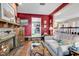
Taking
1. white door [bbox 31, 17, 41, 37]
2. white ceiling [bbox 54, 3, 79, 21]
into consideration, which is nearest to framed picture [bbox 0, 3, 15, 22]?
white door [bbox 31, 17, 41, 37]

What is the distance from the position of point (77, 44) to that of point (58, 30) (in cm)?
58

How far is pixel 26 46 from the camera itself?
2.53 m

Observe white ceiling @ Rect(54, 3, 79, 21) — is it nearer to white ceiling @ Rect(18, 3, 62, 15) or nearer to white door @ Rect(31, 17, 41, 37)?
white ceiling @ Rect(18, 3, 62, 15)

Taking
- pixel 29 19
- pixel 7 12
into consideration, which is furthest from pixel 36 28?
pixel 7 12

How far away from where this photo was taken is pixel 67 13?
7.88ft

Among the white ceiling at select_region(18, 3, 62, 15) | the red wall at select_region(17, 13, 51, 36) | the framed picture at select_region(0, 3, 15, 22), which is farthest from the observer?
the red wall at select_region(17, 13, 51, 36)

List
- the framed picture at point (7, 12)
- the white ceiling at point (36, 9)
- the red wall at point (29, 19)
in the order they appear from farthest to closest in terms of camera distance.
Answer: the red wall at point (29, 19)
the white ceiling at point (36, 9)
the framed picture at point (7, 12)

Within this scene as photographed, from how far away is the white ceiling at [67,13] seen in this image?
7.30ft

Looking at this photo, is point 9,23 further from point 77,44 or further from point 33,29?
point 77,44

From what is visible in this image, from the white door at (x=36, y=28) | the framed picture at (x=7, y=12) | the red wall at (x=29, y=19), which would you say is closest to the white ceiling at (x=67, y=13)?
the red wall at (x=29, y=19)

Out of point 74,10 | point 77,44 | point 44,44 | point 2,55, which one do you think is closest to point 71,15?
point 74,10

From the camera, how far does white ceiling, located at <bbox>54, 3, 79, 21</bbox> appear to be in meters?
2.23

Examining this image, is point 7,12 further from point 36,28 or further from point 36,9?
point 36,28

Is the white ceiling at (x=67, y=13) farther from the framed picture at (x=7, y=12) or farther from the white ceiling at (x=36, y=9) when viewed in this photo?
the framed picture at (x=7, y=12)
